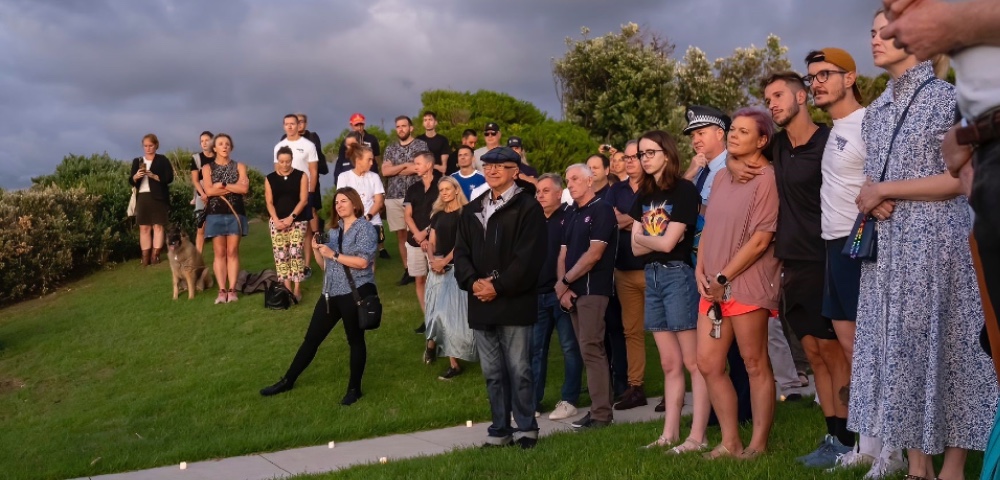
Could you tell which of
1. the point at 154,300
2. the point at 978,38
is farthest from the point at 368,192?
the point at 978,38

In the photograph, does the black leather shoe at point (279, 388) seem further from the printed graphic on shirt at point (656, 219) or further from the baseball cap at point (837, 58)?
the baseball cap at point (837, 58)

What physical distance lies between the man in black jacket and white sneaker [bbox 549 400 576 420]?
134 cm

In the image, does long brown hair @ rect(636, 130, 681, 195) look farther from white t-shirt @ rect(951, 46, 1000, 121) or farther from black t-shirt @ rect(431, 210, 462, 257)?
white t-shirt @ rect(951, 46, 1000, 121)

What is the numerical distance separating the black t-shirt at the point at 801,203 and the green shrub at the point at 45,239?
48.4 feet

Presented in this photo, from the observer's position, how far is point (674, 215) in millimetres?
6801

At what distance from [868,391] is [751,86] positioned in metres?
28.0

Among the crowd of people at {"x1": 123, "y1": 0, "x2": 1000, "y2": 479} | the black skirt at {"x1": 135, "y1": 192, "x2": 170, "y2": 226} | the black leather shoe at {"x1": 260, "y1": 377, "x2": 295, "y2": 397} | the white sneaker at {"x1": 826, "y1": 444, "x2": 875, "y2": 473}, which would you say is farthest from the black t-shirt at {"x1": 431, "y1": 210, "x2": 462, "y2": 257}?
the black skirt at {"x1": 135, "y1": 192, "x2": 170, "y2": 226}

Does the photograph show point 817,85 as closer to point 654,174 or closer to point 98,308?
point 654,174

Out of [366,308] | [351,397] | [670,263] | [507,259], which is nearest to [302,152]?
[366,308]

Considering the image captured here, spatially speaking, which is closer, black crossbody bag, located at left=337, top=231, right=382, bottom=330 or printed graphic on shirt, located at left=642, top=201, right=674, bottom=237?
printed graphic on shirt, located at left=642, top=201, right=674, bottom=237

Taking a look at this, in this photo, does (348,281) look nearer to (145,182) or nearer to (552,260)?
(552,260)

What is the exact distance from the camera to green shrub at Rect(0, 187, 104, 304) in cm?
1658

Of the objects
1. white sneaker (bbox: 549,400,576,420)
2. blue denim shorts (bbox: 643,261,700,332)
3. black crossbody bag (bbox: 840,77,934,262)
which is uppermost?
black crossbody bag (bbox: 840,77,934,262)

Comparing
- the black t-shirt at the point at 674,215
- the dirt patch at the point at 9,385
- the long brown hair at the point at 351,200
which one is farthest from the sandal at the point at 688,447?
the dirt patch at the point at 9,385
